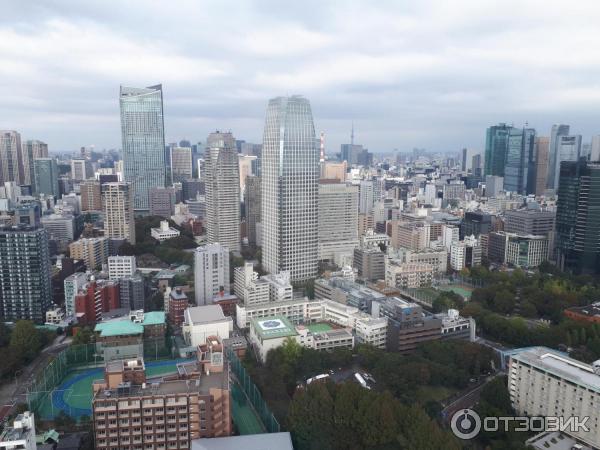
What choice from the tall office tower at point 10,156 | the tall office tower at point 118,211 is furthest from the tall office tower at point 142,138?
the tall office tower at point 118,211

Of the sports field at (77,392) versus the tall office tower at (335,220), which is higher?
the tall office tower at (335,220)

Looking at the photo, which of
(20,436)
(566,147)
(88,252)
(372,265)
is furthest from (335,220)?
(566,147)

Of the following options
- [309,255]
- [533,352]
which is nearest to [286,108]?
[309,255]

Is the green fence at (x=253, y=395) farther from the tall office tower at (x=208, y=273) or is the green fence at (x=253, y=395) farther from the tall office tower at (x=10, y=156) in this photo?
the tall office tower at (x=10, y=156)

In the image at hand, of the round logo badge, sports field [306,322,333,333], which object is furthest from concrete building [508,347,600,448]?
sports field [306,322,333,333]

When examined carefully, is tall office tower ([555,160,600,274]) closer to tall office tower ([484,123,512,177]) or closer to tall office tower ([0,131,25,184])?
tall office tower ([484,123,512,177])

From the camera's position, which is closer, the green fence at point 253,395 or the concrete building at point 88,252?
the green fence at point 253,395
